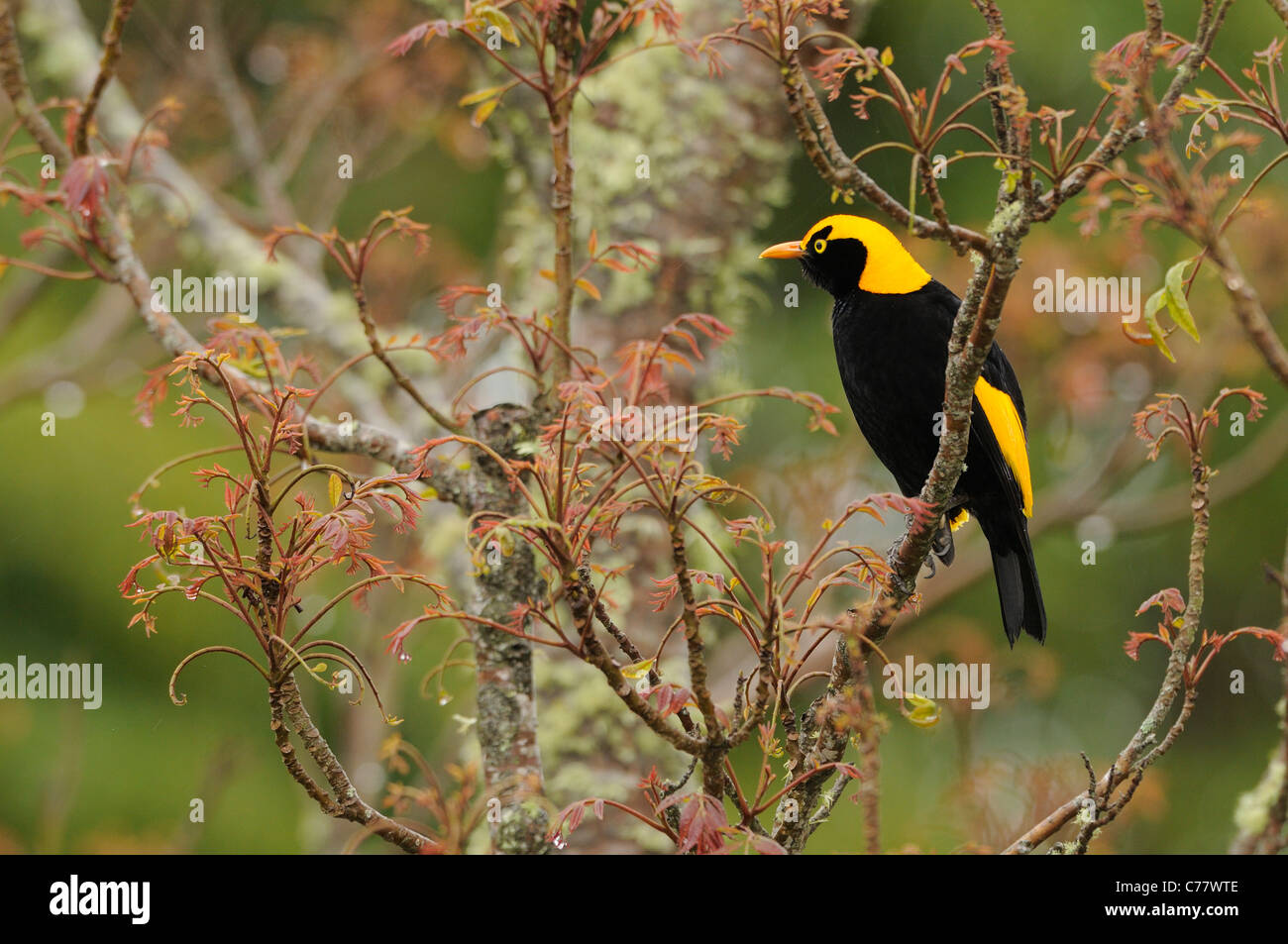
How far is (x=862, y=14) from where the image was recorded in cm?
359

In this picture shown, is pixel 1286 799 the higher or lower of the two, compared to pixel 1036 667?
lower

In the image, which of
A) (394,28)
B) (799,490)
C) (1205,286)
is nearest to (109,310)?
(394,28)

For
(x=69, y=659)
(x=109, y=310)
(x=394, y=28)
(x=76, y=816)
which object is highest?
(x=394, y=28)

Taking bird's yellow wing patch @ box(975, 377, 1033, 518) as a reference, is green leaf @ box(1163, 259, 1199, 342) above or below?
below

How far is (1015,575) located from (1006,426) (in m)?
0.32

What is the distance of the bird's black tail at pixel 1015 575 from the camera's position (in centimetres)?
240

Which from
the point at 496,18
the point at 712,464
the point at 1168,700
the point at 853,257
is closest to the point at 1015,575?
the point at 853,257

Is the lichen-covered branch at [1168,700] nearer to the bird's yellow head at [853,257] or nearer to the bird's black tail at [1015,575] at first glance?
the bird's black tail at [1015,575]

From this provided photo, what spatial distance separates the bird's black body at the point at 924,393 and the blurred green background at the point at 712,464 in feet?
2.89

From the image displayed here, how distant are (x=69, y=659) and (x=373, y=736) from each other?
67.4 inches

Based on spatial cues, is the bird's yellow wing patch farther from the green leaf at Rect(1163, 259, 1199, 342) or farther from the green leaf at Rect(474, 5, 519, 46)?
the green leaf at Rect(474, 5, 519, 46)

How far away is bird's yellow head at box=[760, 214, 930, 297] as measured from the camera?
8.34 feet

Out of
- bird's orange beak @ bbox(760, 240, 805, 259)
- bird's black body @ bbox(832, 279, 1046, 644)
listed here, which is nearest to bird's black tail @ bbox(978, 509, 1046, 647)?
bird's black body @ bbox(832, 279, 1046, 644)
